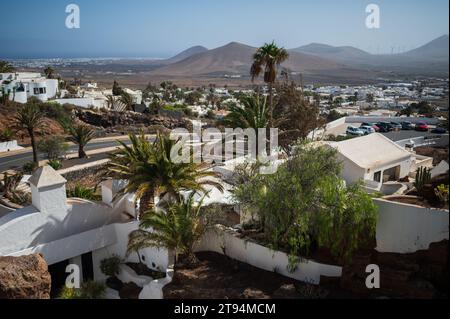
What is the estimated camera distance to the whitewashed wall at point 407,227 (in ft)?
36.8

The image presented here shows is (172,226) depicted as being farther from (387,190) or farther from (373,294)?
(387,190)

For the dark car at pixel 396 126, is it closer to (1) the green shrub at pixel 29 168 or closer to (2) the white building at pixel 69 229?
(1) the green shrub at pixel 29 168

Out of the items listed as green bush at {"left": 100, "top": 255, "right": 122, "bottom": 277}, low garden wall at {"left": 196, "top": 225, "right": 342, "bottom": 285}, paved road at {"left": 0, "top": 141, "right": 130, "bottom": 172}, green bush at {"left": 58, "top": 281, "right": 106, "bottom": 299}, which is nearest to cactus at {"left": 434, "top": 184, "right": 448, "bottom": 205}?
low garden wall at {"left": 196, "top": 225, "right": 342, "bottom": 285}

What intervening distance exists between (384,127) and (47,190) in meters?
36.3

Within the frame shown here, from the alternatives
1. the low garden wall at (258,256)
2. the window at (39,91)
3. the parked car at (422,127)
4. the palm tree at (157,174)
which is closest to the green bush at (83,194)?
the palm tree at (157,174)

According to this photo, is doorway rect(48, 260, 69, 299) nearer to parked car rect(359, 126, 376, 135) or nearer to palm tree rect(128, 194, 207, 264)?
palm tree rect(128, 194, 207, 264)

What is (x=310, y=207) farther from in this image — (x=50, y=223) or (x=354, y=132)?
(x=354, y=132)

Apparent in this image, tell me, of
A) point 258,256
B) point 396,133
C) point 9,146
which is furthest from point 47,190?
point 396,133

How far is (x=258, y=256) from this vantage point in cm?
1377

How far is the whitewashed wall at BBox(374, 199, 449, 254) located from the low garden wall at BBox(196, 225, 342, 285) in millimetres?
1638

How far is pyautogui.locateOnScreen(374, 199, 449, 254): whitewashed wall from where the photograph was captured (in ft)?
36.8
